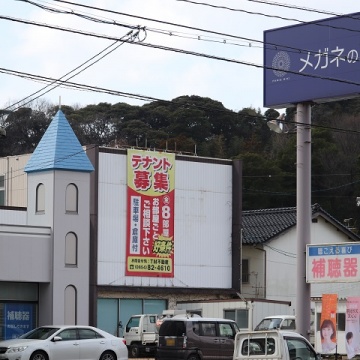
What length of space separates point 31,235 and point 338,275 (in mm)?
12275

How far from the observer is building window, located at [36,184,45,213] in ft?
133

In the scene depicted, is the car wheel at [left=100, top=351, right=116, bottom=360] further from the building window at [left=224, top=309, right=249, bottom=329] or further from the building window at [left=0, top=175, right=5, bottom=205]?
the building window at [left=0, top=175, right=5, bottom=205]

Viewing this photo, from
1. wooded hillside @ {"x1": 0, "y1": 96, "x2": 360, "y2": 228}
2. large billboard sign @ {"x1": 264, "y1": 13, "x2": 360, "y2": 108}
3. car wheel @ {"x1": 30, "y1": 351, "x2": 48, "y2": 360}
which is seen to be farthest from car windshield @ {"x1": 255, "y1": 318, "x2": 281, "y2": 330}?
wooded hillside @ {"x1": 0, "y1": 96, "x2": 360, "y2": 228}

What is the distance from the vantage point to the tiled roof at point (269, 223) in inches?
2009

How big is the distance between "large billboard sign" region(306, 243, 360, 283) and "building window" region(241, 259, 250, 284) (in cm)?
1877

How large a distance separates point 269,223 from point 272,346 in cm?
2817

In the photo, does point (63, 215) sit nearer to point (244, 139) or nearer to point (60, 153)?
point (60, 153)

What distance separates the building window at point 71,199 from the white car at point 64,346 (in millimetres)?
8739

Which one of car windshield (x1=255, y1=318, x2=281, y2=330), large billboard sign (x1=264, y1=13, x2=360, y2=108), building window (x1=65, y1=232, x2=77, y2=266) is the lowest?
car windshield (x1=255, y1=318, x2=281, y2=330)

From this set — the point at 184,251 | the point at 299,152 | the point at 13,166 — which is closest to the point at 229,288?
the point at 184,251

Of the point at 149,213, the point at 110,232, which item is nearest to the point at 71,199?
the point at 110,232

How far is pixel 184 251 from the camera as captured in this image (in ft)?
152

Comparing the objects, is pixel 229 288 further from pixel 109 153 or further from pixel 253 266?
pixel 109 153

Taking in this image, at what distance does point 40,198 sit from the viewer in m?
40.8
